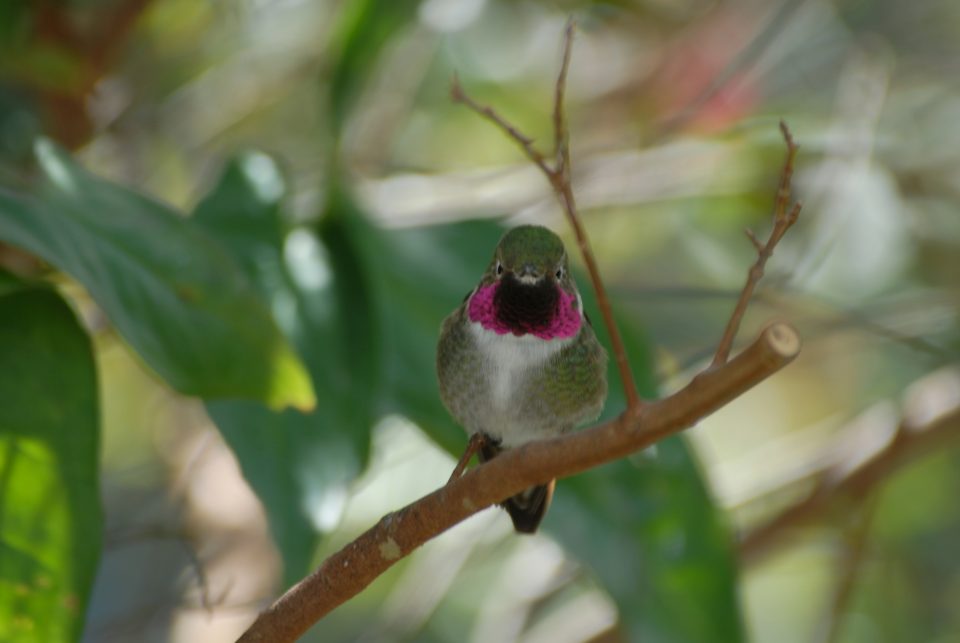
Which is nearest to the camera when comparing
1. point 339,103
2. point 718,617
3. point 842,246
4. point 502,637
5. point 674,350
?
point 718,617

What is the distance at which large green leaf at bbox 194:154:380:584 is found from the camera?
214 cm

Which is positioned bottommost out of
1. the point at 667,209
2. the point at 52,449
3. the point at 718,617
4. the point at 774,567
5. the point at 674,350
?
the point at 774,567

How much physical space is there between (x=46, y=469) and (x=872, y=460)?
6.42 feet

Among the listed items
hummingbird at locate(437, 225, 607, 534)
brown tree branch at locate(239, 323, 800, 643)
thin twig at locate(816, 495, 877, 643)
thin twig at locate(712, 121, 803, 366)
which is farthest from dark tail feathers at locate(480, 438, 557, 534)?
thin twig at locate(816, 495, 877, 643)

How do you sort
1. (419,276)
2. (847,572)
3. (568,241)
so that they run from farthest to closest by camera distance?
(568,241) < (847,572) < (419,276)

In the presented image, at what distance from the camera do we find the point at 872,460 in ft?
9.92

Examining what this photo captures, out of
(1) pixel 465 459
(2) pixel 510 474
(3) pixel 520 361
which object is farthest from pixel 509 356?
(2) pixel 510 474

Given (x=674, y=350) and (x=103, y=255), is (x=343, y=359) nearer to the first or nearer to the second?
(x=103, y=255)

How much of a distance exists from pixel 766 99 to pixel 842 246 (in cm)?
76

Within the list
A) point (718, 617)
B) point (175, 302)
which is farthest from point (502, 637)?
point (175, 302)

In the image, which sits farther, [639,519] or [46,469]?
[639,519]

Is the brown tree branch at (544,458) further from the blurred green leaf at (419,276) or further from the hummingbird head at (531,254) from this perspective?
the blurred green leaf at (419,276)

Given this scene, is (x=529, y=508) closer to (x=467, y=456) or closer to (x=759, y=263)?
(x=467, y=456)

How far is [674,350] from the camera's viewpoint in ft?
13.7
